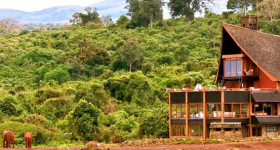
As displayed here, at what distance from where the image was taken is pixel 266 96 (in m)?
43.2

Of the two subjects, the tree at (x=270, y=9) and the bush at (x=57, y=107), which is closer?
the bush at (x=57, y=107)

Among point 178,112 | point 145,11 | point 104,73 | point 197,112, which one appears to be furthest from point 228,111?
point 145,11

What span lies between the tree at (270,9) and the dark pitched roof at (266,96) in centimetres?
5303

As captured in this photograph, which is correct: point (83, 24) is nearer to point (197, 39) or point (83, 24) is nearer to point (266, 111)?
point (197, 39)

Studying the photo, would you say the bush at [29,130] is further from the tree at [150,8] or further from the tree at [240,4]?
the tree at [240,4]

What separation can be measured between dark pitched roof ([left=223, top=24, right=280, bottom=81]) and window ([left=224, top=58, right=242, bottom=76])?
1.47 meters

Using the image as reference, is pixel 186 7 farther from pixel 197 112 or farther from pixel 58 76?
pixel 197 112

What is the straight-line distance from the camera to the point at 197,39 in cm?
9238

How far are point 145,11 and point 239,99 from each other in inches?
2420

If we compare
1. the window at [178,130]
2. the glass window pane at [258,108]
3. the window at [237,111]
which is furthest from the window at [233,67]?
the window at [178,130]

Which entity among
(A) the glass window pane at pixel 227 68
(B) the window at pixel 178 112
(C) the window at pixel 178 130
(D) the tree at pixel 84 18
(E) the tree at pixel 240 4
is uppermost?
(E) the tree at pixel 240 4

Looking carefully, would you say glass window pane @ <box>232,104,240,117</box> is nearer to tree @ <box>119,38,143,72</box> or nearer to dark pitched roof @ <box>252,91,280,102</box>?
dark pitched roof @ <box>252,91,280,102</box>

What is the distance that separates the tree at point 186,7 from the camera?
105 metres

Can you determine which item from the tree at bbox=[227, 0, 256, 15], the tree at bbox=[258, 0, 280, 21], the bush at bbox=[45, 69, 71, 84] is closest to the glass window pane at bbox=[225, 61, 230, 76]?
the bush at bbox=[45, 69, 71, 84]
